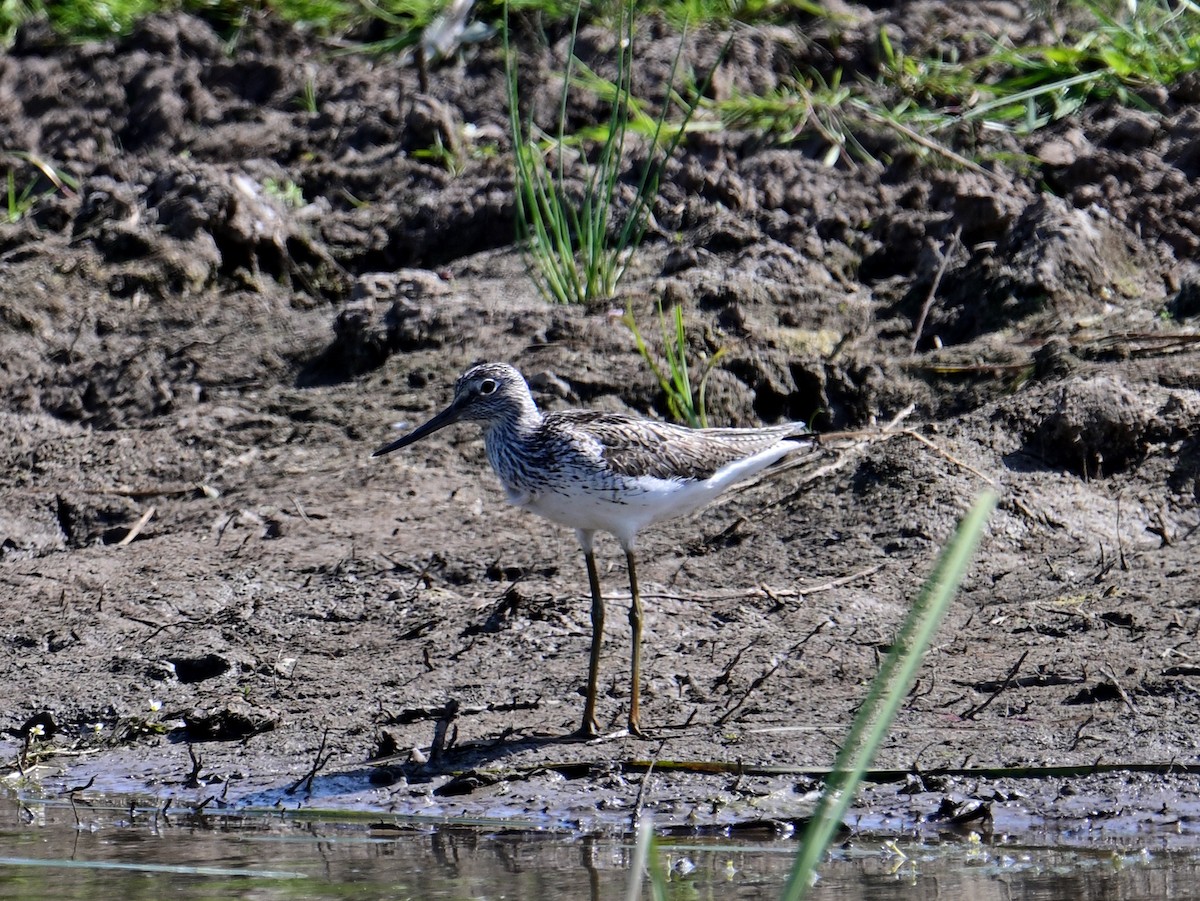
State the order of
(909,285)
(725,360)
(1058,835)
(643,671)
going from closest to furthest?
1. (1058,835)
2. (643,671)
3. (725,360)
4. (909,285)

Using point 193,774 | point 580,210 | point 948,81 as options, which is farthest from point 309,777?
point 948,81

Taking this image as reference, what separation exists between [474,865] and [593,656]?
1.04 meters

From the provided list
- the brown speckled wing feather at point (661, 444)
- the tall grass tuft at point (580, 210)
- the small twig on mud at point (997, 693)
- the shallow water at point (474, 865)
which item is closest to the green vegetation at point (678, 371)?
the tall grass tuft at point (580, 210)

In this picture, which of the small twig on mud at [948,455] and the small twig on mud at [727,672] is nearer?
the small twig on mud at [727,672]

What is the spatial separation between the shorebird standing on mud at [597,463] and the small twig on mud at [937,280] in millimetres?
1818

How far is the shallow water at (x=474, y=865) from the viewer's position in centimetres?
415

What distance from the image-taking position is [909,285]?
8.01 metres

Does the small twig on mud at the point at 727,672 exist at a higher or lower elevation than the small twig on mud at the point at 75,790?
higher

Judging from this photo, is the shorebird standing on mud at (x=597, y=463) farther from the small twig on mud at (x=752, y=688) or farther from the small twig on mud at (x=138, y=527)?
the small twig on mud at (x=138, y=527)

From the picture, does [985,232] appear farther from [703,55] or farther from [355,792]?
[355,792]

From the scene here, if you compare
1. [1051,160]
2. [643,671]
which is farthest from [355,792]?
[1051,160]

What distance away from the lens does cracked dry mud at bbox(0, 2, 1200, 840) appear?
524 centimetres

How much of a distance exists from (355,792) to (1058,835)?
82.3 inches

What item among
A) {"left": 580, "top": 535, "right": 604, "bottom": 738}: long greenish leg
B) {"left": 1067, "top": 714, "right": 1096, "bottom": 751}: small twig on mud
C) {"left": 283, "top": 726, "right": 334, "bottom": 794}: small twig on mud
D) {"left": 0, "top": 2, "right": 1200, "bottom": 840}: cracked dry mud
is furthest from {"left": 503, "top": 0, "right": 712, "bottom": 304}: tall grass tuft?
{"left": 1067, "top": 714, "right": 1096, "bottom": 751}: small twig on mud
